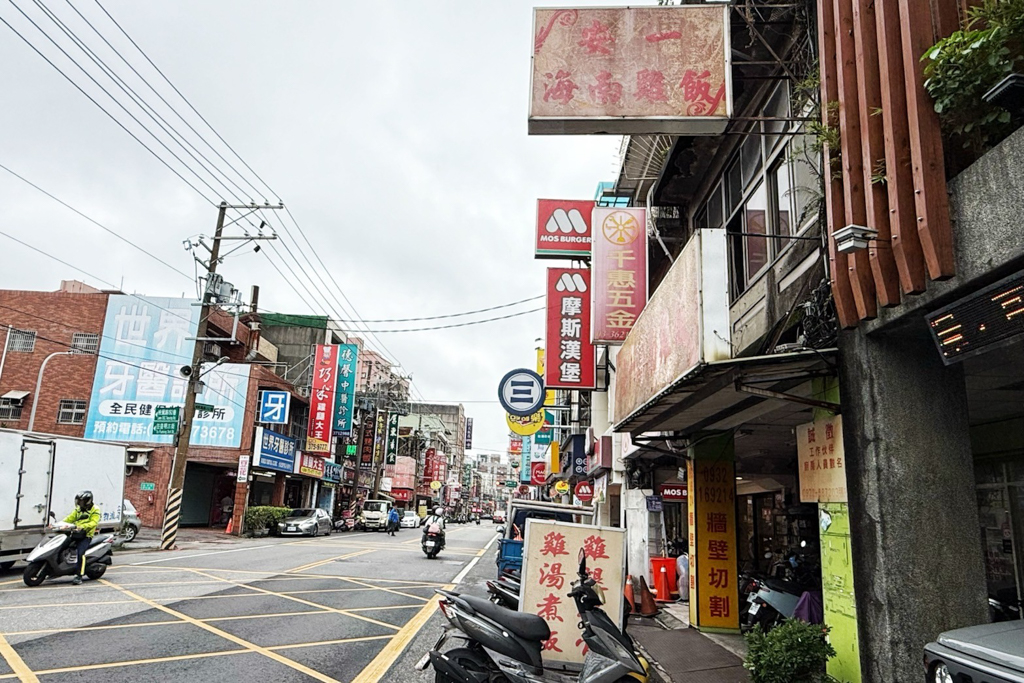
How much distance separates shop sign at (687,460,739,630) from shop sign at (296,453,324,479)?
31967 millimetres

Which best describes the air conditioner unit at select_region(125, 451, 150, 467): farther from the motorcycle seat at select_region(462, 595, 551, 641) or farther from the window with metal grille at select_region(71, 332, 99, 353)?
the motorcycle seat at select_region(462, 595, 551, 641)

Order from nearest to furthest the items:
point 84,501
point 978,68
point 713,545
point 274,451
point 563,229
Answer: point 978,68
point 713,545
point 84,501
point 563,229
point 274,451

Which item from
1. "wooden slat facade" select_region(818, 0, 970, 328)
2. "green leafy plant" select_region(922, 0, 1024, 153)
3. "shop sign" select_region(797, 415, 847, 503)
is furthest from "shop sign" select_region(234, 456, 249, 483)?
"green leafy plant" select_region(922, 0, 1024, 153)

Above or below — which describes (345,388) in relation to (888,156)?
above

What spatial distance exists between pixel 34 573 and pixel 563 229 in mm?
14081

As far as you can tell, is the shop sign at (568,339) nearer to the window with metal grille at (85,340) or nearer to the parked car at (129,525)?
the parked car at (129,525)

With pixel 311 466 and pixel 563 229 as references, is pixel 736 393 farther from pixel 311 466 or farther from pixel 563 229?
pixel 311 466

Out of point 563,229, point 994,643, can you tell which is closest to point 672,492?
point 563,229

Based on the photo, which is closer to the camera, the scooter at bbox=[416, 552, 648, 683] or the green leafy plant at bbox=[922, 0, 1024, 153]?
the green leafy plant at bbox=[922, 0, 1024, 153]

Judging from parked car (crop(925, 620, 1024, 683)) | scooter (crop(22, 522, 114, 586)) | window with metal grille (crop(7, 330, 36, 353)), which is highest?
window with metal grille (crop(7, 330, 36, 353))

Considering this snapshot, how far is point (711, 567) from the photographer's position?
10930 millimetres

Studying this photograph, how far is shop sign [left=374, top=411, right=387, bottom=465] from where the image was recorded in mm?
52556

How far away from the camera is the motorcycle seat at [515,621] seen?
222 inches

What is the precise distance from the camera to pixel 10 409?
32.8 m
